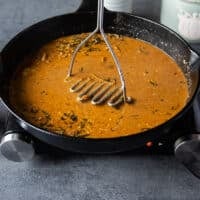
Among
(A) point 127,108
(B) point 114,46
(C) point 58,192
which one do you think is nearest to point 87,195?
(C) point 58,192

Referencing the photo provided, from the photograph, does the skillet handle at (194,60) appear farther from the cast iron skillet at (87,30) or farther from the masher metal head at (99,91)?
the masher metal head at (99,91)

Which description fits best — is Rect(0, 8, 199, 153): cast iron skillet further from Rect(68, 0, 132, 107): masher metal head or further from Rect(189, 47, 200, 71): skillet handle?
Rect(68, 0, 132, 107): masher metal head

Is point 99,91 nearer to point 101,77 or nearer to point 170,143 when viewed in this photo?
point 101,77

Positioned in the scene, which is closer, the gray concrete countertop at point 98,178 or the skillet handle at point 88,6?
the gray concrete countertop at point 98,178

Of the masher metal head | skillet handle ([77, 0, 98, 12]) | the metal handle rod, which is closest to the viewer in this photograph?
the metal handle rod

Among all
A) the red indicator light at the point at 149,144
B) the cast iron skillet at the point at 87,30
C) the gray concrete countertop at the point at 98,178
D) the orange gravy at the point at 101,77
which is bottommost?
the gray concrete countertop at the point at 98,178

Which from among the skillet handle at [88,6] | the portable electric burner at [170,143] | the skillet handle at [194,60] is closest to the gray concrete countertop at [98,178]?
the portable electric burner at [170,143]

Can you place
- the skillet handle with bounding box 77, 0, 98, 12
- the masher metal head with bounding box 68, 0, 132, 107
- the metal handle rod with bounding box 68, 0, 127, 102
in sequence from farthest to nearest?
the skillet handle with bounding box 77, 0, 98, 12, the masher metal head with bounding box 68, 0, 132, 107, the metal handle rod with bounding box 68, 0, 127, 102

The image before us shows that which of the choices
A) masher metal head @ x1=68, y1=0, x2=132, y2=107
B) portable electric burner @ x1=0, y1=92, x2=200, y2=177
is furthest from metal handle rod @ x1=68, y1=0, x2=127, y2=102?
portable electric burner @ x1=0, y1=92, x2=200, y2=177
